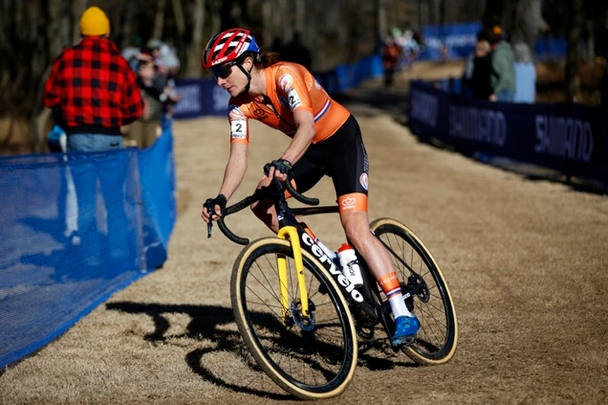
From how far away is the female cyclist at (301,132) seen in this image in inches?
222

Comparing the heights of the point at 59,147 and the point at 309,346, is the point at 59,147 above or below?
above

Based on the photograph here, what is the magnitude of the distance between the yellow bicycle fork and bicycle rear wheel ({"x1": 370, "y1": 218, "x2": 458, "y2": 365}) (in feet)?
2.74

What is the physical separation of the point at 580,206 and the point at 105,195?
21.7 ft

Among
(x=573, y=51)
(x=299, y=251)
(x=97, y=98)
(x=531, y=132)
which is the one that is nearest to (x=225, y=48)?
(x=299, y=251)

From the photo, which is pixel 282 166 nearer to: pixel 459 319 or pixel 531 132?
pixel 459 319

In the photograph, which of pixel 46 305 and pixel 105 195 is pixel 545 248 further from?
pixel 46 305

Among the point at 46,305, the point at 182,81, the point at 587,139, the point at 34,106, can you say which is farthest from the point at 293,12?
the point at 46,305

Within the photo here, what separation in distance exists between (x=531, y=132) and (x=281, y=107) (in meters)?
10.7

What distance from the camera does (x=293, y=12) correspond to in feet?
335

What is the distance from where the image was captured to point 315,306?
6301 mm

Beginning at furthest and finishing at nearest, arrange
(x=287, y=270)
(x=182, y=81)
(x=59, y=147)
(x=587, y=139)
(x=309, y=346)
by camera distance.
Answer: (x=182, y=81), (x=587, y=139), (x=59, y=147), (x=309, y=346), (x=287, y=270)

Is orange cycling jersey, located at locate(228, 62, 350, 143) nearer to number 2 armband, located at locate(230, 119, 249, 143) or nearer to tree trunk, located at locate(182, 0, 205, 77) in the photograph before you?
number 2 armband, located at locate(230, 119, 249, 143)

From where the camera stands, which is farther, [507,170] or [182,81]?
[182,81]

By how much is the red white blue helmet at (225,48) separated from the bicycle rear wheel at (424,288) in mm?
1458
